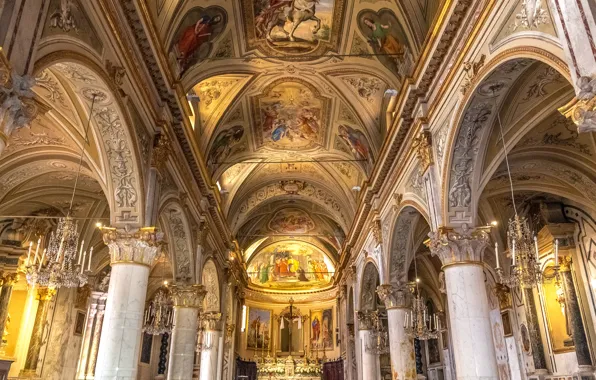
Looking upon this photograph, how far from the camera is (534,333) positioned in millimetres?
13500

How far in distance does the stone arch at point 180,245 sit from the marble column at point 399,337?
585 cm

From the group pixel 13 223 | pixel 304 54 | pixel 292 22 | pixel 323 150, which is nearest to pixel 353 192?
pixel 323 150

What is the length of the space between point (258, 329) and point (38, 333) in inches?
696

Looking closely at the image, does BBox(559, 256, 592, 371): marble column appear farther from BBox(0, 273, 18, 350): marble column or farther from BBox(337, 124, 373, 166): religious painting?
BBox(0, 273, 18, 350): marble column

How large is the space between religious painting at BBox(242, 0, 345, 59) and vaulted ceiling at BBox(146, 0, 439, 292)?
0.10ft

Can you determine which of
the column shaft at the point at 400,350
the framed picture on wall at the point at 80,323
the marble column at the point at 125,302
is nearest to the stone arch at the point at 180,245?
the marble column at the point at 125,302

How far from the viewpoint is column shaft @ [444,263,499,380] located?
25.7 ft

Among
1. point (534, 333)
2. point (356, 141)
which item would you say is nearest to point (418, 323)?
point (534, 333)

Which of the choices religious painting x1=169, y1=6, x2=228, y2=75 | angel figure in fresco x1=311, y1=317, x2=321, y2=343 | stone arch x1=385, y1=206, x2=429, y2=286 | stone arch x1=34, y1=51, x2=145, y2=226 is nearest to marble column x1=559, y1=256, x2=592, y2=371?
stone arch x1=385, y1=206, x2=429, y2=286

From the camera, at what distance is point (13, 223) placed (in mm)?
14773

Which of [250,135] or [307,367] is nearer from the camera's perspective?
[250,135]

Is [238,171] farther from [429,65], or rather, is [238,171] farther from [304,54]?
[429,65]

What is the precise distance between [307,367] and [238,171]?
46.2 ft

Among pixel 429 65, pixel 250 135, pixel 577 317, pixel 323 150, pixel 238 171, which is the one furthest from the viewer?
pixel 238 171
